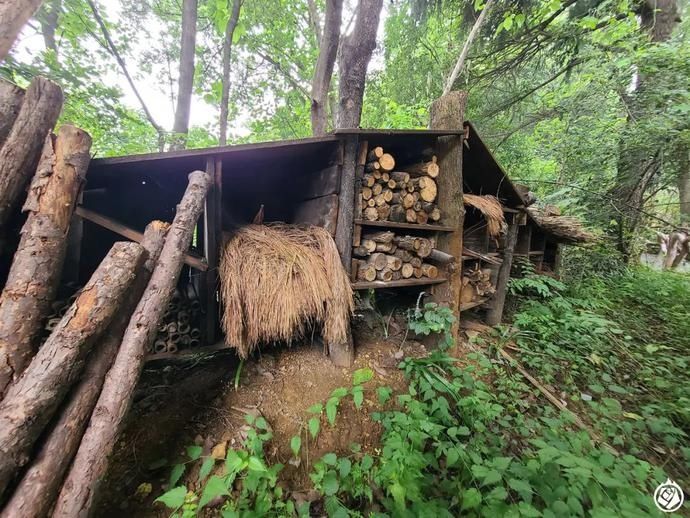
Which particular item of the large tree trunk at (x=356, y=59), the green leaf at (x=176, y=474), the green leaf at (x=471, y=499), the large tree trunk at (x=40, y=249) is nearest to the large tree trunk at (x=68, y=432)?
the large tree trunk at (x=40, y=249)

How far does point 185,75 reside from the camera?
19.6 feet

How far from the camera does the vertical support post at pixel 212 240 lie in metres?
2.33

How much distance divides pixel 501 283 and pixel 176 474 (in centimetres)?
476

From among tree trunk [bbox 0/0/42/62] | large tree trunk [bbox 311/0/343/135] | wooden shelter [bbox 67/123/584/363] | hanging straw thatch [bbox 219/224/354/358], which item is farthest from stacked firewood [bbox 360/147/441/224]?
tree trunk [bbox 0/0/42/62]

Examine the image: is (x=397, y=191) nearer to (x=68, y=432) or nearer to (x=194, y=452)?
(x=194, y=452)

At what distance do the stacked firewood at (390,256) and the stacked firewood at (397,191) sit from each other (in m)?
0.22

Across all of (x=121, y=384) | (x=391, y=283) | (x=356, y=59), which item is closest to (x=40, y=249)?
(x=121, y=384)

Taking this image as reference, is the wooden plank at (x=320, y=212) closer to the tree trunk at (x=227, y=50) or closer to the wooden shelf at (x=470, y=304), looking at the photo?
the wooden shelf at (x=470, y=304)

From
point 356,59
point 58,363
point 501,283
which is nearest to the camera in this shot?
point 58,363

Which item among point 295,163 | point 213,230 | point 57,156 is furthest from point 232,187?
point 57,156

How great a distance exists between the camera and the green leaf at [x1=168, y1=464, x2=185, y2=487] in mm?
1678

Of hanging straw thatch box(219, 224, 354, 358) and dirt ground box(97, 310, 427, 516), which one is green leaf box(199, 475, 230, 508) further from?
hanging straw thatch box(219, 224, 354, 358)

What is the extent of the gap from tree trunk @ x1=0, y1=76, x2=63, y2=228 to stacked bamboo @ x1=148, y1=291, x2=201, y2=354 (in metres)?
1.19

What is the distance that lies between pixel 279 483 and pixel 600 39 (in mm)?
8830
